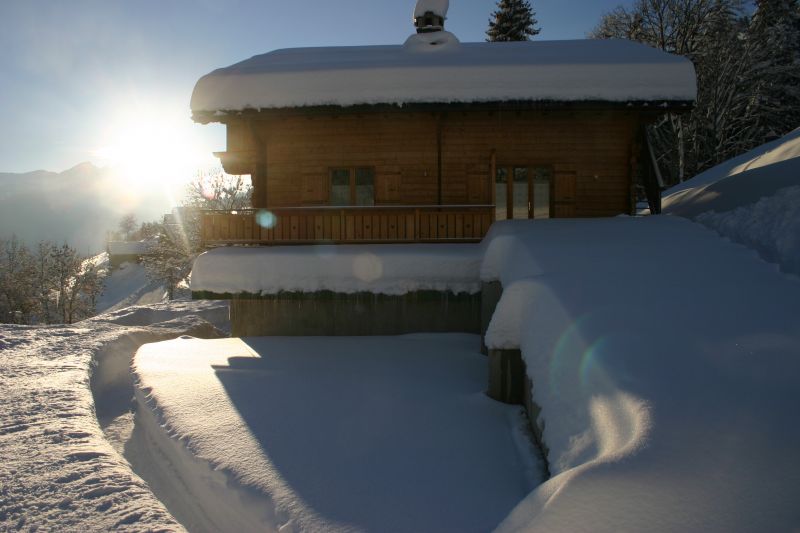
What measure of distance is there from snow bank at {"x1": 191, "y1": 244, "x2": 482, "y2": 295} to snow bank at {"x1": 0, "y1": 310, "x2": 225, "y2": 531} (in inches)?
103

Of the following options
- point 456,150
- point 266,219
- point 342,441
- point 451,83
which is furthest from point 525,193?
point 342,441

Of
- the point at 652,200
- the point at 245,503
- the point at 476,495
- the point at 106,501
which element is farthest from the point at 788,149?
the point at 106,501

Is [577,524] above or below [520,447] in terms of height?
above

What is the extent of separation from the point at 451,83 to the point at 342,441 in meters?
8.01

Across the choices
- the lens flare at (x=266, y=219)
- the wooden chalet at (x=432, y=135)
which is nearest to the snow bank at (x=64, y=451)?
the wooden chalet at (x=432, y=135)

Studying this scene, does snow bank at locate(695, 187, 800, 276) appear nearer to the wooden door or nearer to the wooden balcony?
the wooden door

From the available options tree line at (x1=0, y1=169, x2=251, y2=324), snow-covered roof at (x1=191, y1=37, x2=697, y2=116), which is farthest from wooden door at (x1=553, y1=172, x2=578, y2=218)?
tree line at (x1=0, y1=169, x2=251, y2=324)

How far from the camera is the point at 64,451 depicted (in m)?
5.18

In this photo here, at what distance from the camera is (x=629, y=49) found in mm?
11883

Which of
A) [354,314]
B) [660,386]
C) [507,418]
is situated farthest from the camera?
[354,314]

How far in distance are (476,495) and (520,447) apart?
3.20ft

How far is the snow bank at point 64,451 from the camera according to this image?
158 inches

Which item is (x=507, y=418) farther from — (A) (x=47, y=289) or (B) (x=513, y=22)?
(A) (x=47, y=289)

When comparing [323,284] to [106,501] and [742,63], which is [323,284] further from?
[742,63]
